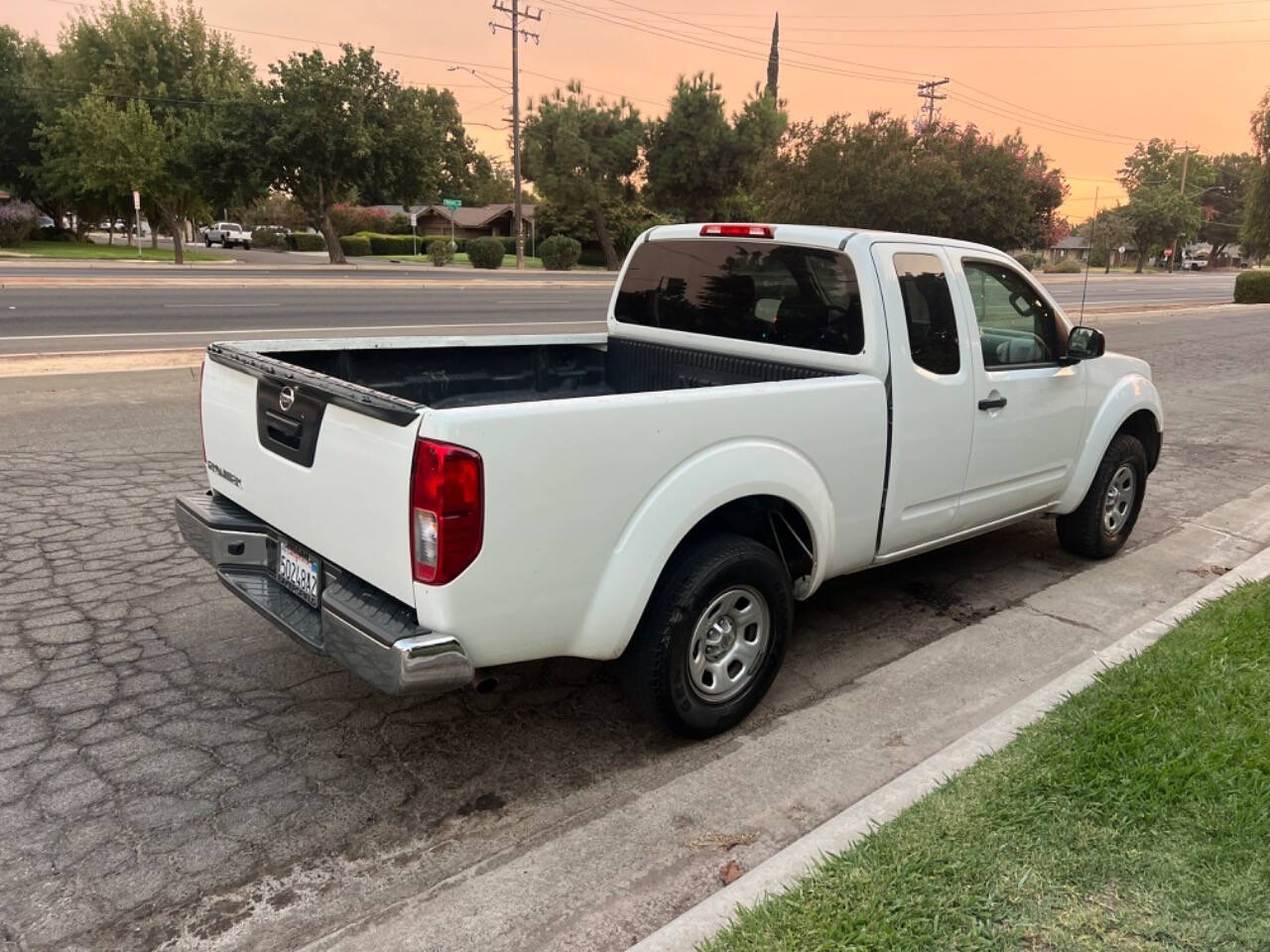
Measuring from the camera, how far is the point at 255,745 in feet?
11.3

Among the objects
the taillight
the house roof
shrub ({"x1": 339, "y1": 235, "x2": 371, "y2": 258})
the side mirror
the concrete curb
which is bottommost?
the concrete curb

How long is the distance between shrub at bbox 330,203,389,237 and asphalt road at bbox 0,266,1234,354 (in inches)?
1463

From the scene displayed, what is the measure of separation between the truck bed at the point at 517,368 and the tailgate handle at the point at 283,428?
49cm

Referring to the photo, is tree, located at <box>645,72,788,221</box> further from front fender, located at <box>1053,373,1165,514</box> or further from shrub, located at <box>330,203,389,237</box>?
front fender, located at <box>1053,373,1165,514</box>

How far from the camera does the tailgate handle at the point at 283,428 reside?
10.5 feet

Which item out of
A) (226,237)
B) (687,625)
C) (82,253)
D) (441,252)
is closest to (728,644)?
(687,625)

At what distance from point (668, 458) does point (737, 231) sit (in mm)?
1756

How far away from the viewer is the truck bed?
4.30 metres

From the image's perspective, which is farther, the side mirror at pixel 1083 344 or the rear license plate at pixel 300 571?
the side mirror at pixel 1083 344

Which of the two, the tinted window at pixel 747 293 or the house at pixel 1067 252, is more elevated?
the house at pixel 1067 252

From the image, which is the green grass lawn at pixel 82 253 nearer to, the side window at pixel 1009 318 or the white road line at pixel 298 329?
the white road line at pixel 298 329

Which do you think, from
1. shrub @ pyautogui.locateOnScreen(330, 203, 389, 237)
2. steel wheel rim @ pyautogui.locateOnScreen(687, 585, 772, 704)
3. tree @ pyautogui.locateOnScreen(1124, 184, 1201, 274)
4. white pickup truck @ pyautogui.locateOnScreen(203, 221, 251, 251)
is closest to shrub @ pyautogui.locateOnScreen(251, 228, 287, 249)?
white pickup truck @ pyautogui.locateOnScreen(203, 221, 251, 251)

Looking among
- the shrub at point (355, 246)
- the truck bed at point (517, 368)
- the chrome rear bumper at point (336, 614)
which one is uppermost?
the shrub at point (355, 246)

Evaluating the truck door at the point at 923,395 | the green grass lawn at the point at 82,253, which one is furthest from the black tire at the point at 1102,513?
the green grass lawn at the point at 82,253
